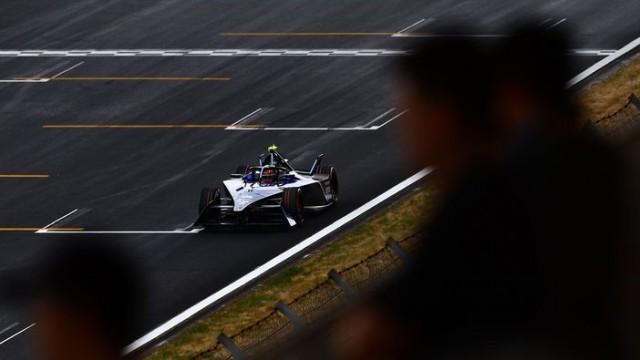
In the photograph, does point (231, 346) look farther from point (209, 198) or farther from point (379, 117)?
point (379, 117)

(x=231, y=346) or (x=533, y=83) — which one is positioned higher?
(x=533, y=83)

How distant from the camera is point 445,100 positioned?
14.7 feet

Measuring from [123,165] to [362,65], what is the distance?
35.8 ft

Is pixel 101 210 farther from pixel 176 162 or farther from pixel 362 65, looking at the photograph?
pixel 362 65

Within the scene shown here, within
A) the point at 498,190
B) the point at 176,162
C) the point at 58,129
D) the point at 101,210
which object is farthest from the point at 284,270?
the point at 498,190

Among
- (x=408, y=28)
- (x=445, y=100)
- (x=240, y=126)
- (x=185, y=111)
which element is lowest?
→ (x=408, y=28)

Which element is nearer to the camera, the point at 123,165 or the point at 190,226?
the point at 190,226

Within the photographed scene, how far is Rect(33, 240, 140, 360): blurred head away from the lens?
11.0 ft

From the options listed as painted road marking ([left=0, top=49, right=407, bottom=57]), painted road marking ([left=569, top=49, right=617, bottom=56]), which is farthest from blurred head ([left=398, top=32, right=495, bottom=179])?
painted road marking ([left=0, top=49, right=407, bottom=57])

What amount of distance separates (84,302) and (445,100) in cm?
143

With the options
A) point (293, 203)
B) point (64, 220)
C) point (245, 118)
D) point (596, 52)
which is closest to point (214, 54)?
point (245, 118)

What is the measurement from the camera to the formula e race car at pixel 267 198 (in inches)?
1442

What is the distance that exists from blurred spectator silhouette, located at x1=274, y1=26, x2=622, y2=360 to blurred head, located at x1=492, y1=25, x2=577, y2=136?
0.10 m

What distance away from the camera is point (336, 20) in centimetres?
5772
